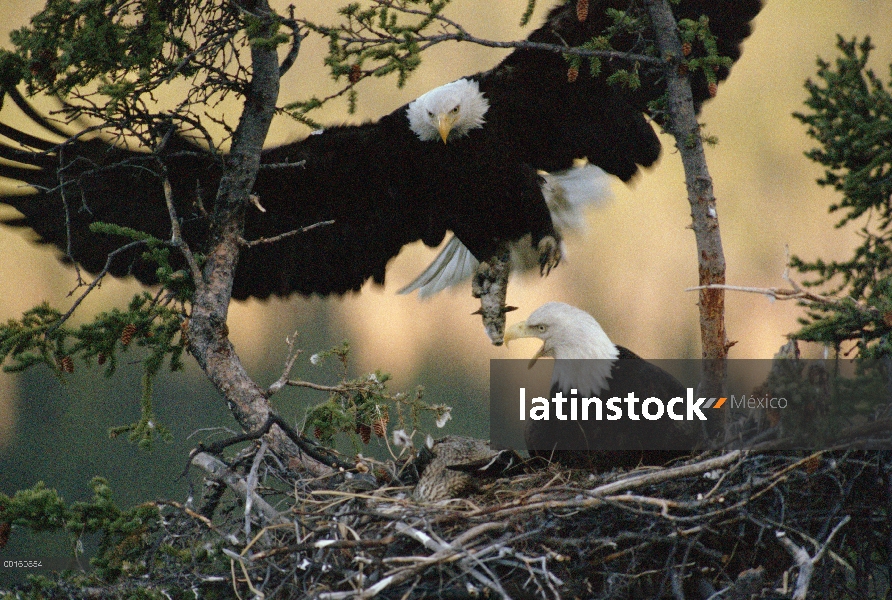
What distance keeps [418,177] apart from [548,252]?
72cm

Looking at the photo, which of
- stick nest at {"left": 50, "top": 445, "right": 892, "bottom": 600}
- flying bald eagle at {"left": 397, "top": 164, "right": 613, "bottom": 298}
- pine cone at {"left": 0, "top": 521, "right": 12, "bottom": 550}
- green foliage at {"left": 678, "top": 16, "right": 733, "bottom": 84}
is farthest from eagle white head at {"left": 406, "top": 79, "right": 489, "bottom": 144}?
pine cone at {"left": 0, "top": 521, "right": 12, "bottom": 550}

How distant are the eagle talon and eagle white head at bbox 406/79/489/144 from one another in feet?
2.12

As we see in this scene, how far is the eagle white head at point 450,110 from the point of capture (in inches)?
149

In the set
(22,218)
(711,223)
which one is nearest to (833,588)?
(711,223)

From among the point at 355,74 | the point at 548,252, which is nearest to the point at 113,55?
the point at 355,74

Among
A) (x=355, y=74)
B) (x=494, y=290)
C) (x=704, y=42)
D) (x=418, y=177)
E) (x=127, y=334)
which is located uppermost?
(x=704, y=42)

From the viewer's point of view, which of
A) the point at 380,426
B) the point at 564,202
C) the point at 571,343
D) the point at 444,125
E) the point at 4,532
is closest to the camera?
the point at 4,532

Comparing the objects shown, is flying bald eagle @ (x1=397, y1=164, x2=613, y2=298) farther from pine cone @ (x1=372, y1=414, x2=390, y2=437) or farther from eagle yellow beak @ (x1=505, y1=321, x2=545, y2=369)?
pine cone @ (x1=372, y1=414, x2=390, y2=437)

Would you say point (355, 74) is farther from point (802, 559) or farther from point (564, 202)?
point (564, 202)

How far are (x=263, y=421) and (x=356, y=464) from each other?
1.05ft

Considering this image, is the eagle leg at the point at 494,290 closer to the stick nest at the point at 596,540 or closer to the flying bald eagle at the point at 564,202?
the flying bald eagle at the point at 564,202

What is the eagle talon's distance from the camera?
4.19 m

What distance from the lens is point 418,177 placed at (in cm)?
398

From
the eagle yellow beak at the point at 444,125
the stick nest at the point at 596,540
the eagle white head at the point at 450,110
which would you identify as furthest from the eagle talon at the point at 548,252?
the stick nest at the point at 596,540
